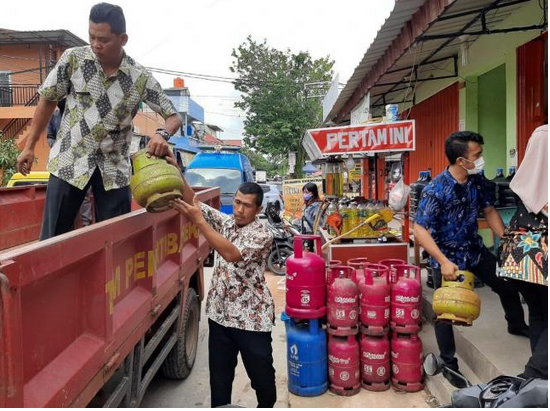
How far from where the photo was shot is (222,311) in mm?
2865

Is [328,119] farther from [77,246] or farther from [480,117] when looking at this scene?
[77,246]

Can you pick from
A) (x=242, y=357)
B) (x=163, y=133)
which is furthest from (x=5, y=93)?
(x=242, y=357)

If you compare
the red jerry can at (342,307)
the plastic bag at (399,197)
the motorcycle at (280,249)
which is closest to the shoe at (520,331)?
the red jerry can at (342,307)

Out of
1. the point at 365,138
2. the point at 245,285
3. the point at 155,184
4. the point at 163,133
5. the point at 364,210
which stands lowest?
the point at 245,285

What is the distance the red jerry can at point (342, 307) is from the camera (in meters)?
3.80

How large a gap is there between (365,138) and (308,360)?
2664 mm

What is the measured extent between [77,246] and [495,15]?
19.5ft

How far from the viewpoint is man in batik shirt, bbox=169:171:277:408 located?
279 centimetres

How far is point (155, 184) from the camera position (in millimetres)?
2225

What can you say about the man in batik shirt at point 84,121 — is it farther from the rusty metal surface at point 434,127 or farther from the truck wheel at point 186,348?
the rusty metal surface at point 434,127

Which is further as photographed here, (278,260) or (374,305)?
(278,260)

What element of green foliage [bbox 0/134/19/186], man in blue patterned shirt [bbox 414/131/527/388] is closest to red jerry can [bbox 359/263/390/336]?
man in blue patterned shirt [bbox 414/131/527/388]

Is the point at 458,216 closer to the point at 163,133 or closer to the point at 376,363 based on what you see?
the point at 376,363

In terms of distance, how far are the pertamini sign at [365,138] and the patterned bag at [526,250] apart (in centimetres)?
252
